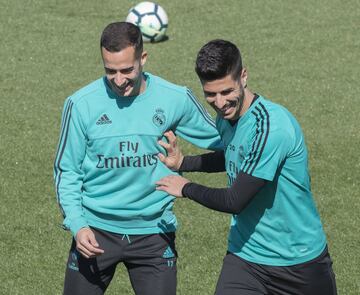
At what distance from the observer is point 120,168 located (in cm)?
697

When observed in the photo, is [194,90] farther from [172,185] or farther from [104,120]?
[172,185]

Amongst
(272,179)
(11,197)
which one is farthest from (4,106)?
(272,179)

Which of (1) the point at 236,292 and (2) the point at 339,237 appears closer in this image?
(1) the point at 236,292

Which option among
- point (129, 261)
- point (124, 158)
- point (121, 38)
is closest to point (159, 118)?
point (124, 158)

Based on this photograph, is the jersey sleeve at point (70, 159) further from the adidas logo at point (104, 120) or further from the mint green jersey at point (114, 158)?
the adidas logo at point (104, 120)

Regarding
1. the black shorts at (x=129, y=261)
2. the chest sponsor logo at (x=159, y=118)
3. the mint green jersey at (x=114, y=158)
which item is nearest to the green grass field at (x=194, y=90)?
the black shorts at (x=129, y=261)

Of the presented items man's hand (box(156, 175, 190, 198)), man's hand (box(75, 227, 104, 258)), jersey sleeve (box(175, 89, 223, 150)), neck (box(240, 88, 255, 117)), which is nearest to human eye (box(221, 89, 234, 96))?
neck (box(240, 88, 255, 117))

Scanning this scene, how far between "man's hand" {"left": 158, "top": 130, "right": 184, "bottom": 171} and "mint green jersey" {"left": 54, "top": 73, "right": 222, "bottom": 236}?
8 centimetres

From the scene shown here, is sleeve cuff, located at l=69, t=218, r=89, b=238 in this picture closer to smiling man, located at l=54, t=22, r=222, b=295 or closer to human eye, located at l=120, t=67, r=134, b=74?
smiling man, located at l=54, t=22, r=222, b=295

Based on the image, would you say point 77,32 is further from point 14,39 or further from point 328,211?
point 328,211

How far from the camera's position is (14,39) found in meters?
17.5

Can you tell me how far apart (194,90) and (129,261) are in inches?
309

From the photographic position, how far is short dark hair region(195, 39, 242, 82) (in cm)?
623

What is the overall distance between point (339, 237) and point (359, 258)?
1.72ft
